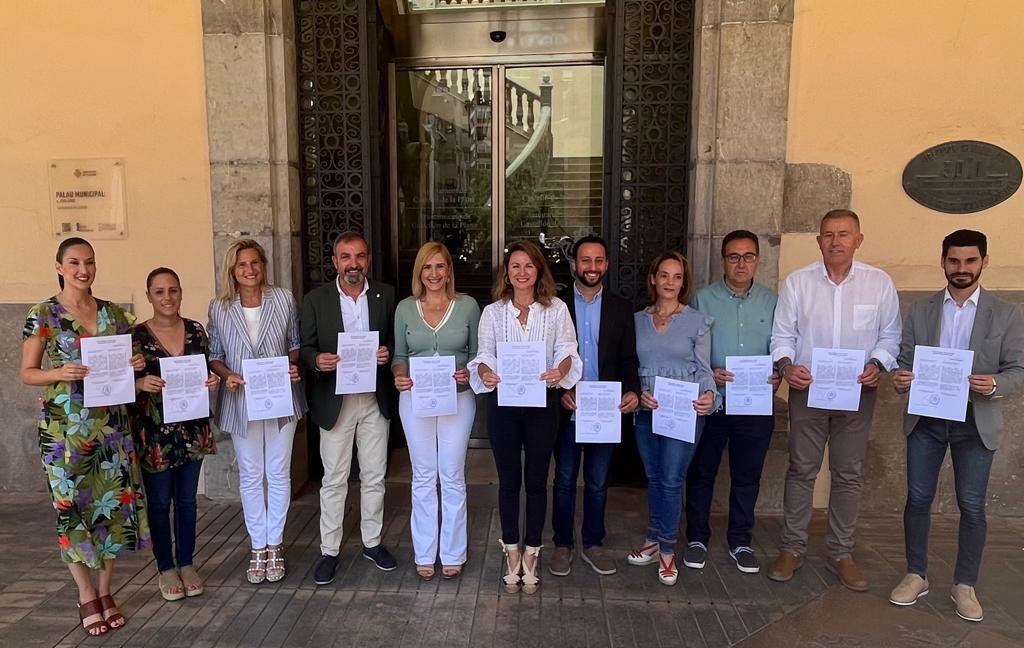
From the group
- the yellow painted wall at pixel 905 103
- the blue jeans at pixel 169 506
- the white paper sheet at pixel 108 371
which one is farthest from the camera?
the yellow painted wall at pixel 905 103

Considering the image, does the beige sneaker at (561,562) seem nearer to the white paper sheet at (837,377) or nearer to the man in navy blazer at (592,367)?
the man in navy blazer at (592,367)

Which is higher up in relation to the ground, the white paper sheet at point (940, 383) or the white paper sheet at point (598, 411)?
the white paper sheet at point (940, 383)

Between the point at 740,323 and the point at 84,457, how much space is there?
3.61 metres

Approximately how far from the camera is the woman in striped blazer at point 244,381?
12.1ft

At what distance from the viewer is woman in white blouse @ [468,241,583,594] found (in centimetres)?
363

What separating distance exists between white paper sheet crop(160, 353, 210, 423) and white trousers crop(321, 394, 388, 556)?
2.30 ft

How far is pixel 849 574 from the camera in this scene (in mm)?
3891

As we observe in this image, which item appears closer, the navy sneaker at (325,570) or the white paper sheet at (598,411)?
the white paper sheet at (598,411)

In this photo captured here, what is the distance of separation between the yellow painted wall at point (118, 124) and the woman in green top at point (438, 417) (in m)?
2.29

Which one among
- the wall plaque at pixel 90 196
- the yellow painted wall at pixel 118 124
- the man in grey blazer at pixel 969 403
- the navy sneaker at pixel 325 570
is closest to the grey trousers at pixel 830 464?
the man in grey blazer at pixel 969 403

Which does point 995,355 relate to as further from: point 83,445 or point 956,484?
point 83,445

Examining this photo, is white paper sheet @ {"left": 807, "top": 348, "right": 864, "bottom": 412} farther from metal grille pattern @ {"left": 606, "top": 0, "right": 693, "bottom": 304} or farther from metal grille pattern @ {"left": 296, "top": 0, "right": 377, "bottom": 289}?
metal grille pattern @ {"left": 296, "top": 0, "right": 377, "bottom": 289}

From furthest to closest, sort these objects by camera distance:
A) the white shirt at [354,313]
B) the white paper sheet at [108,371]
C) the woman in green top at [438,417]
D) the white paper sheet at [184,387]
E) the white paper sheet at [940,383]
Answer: the white shirt at [354,313], the woman in green top at [438,417], the white paper sheet at [184,387], the white paper sheet at [940,383], the white paper sheet at [108,371]

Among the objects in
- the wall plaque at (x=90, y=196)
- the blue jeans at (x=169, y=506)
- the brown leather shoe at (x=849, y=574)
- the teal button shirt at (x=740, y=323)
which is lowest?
the brown leather shoe at (x=849, y=574)
